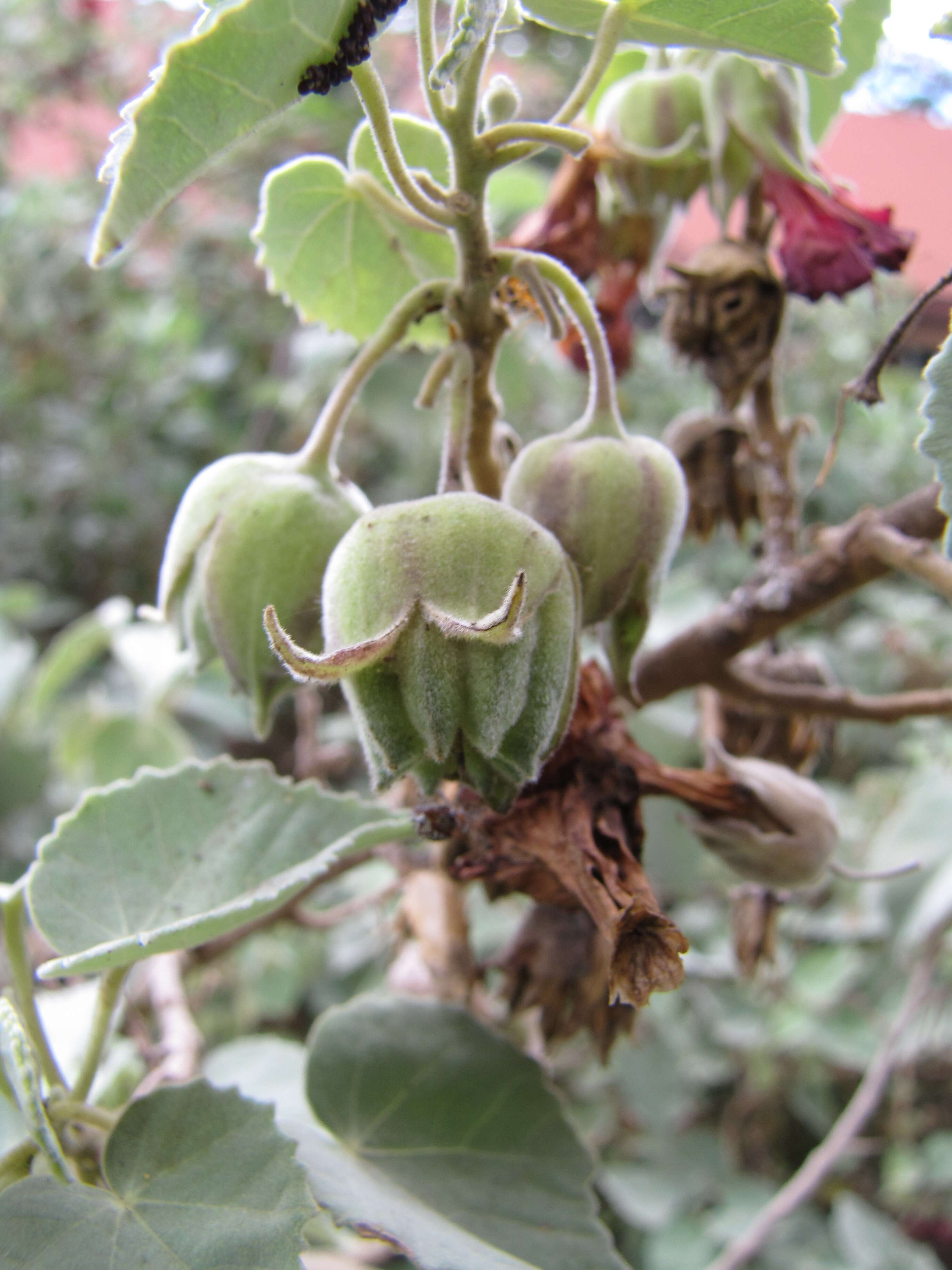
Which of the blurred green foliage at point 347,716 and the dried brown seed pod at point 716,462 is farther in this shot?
the blurred green foliage at point 347,716

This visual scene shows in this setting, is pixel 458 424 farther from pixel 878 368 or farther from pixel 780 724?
pixel 780 724

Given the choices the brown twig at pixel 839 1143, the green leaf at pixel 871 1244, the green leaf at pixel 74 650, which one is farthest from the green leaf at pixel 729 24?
the green leaf at pixel 871 1244

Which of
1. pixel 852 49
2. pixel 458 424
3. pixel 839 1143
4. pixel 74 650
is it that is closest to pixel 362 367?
pixel 458 424

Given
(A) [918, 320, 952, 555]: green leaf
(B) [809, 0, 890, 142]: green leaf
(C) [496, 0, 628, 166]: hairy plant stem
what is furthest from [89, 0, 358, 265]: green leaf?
(B) [809, 0, 890, 142]: green leaf

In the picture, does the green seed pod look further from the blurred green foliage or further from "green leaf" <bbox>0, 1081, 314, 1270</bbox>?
"green leaf" <bbox>0, 1081, 314, 1270</bbox>

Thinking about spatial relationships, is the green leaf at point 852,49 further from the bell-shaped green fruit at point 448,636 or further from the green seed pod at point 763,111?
the bell-shaped green fruit at point 448,636

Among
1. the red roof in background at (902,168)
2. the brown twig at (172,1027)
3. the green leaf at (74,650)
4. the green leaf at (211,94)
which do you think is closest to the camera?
the green leaf at (211,94)

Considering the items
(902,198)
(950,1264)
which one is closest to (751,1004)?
(950,1264)
